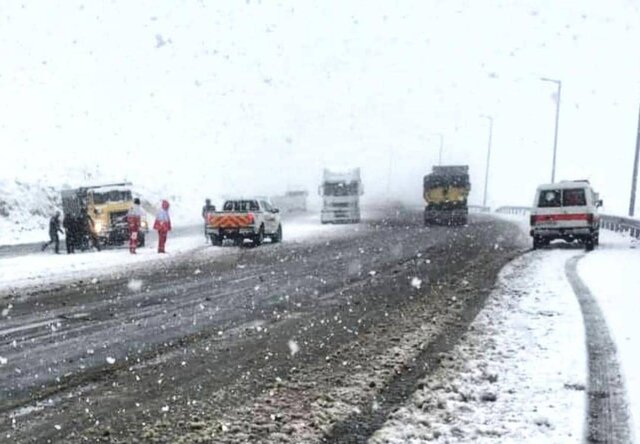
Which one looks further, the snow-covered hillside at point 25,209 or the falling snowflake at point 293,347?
the snow-covered hillside at point 25,209

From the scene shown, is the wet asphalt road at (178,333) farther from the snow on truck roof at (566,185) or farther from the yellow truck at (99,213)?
the yellow truck at (99,213)

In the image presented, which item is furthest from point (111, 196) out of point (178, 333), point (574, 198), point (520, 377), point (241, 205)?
point (520, 377)

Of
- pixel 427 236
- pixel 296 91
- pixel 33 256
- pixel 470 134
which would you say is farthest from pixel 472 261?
pixel 470 134

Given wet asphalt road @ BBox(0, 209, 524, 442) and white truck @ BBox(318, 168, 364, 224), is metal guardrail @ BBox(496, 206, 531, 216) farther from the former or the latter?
wet asphalt road @ BBox(0, 209, 524, 442)

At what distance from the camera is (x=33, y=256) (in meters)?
22.3

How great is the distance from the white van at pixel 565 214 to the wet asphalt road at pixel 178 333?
4.46 m

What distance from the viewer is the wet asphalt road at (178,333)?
5.46 metres

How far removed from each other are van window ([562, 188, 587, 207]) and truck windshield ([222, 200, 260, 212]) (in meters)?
11.1

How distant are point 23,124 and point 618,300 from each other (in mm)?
48985

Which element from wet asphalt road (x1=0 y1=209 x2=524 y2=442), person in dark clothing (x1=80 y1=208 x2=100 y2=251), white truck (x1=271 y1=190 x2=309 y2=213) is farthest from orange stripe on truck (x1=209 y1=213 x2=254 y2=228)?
white truck (x1=271 y1=190 x2=309 y2=213)

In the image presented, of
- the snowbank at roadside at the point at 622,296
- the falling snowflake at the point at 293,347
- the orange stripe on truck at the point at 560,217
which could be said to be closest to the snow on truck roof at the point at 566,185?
the orange stripe on truck at the point at 560,217

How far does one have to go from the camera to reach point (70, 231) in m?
24.3

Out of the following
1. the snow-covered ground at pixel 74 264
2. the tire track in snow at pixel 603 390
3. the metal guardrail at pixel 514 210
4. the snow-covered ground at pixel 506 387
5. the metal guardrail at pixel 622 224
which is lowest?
the snow-covered ground at pixel 74 264

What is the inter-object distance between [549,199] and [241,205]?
11.2m
